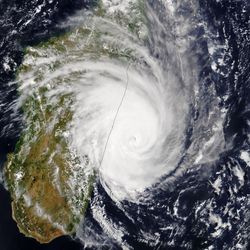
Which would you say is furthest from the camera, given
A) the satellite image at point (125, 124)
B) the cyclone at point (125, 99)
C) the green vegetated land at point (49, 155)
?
the green vegetated land at point (49, 155)

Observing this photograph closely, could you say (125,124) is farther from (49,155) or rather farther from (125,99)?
(49,155)

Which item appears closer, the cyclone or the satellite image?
the satellite image

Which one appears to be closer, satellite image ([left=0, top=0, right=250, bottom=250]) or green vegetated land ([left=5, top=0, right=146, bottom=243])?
satellite image ([left=0, top=0, right=250, bottom=250])

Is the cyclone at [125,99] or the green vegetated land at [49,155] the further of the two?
the green vegetated land at [49,155]

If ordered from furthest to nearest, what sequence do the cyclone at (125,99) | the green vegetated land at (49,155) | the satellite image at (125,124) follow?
the green vegetated land at (49,155) < the cyclone at (125,99) < the satellite image at (125,124)

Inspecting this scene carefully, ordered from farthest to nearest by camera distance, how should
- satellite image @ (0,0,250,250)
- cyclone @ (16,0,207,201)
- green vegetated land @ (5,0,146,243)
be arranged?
1. green vegetated land @ (5,0,146,243)
2. cyclone @ (16,0,207,201)
3. satellite image @ (0,0,250,250)

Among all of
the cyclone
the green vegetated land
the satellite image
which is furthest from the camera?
the green vegetated land

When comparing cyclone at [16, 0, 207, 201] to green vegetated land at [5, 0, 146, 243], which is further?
green vegetated land at [5, 0, 146, 243]

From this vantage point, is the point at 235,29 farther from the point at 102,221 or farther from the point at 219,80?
the point at 102,221
